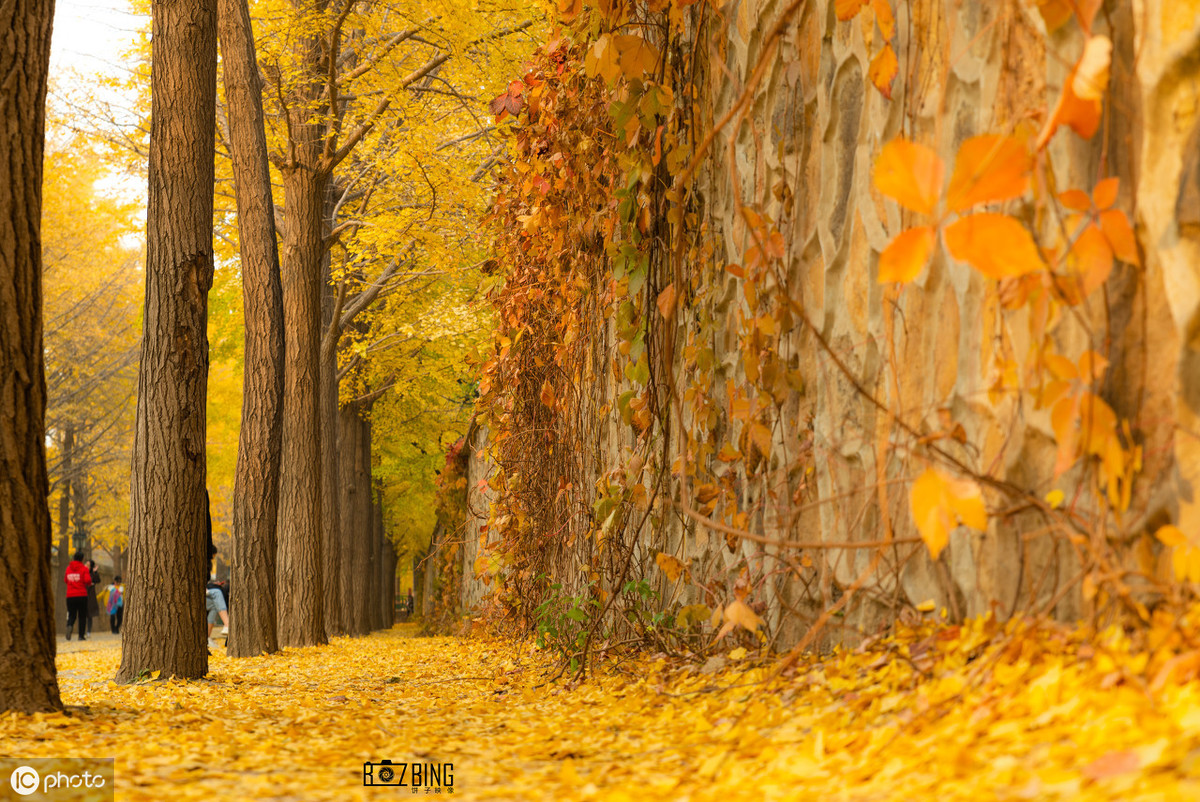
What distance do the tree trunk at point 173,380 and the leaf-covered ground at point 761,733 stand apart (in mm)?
1429

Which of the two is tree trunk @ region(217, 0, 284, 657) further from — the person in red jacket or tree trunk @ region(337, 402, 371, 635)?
the person in red jacket

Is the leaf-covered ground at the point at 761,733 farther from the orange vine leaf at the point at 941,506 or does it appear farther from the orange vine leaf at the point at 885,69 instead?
the orange vine leaf at the point at 885,69

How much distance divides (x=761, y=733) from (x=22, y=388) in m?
2.36

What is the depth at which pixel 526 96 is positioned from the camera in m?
5.17

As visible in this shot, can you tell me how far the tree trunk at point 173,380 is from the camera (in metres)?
4.96

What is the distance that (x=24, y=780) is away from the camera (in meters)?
2.14

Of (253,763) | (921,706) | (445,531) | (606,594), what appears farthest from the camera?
(445,531)

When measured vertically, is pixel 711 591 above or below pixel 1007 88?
below

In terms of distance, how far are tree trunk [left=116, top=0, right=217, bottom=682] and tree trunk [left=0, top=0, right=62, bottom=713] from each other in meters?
2.01

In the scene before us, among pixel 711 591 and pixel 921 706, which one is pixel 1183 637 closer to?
pixel 921 706

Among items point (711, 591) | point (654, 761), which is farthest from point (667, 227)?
point (654, 761)

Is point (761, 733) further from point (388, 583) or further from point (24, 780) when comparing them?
point (388, 583)

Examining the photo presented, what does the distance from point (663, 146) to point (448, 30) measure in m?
5.89

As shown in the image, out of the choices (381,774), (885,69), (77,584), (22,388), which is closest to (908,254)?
(885,69)
